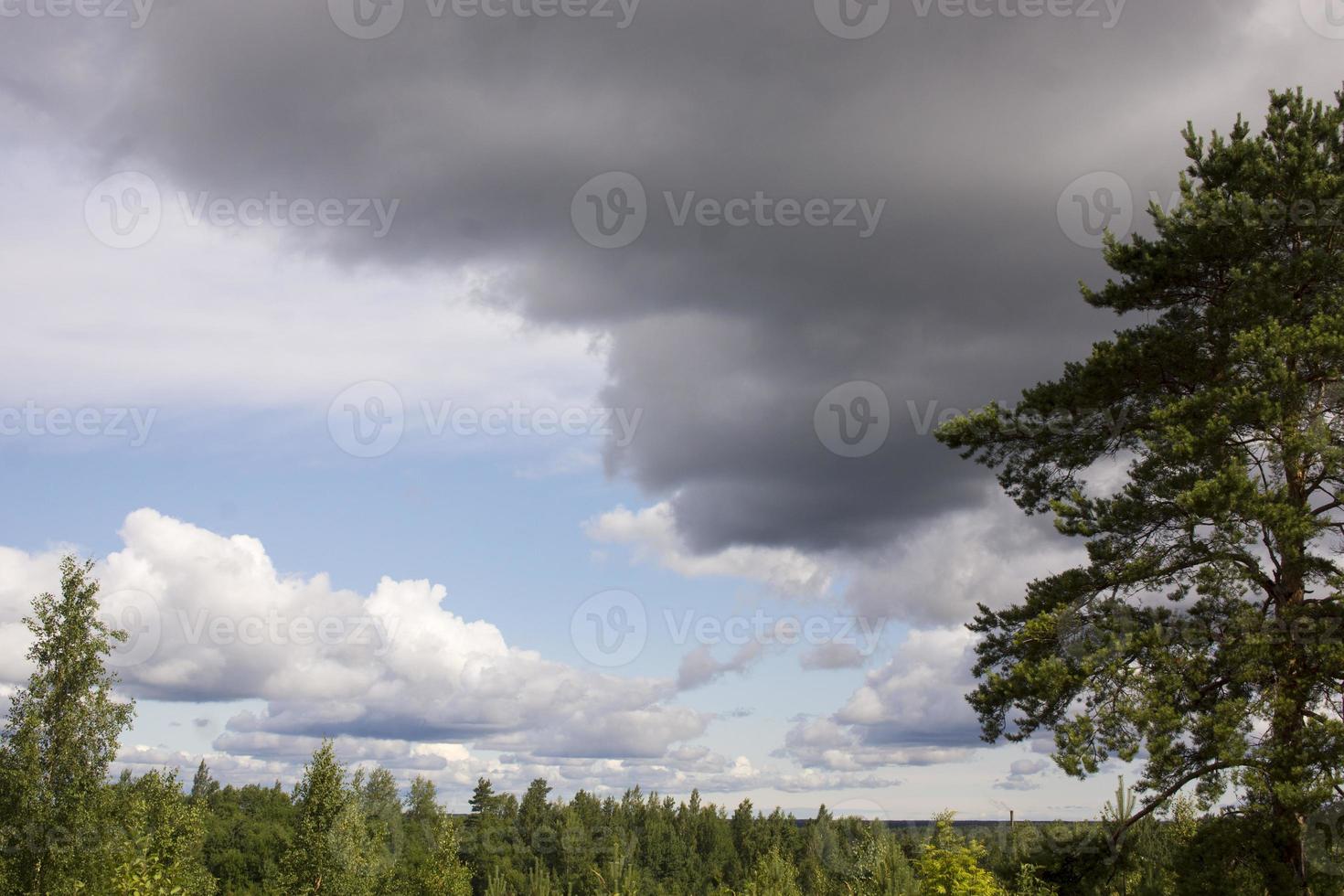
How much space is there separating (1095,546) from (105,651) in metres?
41.8

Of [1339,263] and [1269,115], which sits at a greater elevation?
[1269,115]

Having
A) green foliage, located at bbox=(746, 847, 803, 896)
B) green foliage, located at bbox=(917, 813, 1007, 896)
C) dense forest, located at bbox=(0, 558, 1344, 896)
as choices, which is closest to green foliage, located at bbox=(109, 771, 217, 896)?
dense forest, located at bbox=(0, 558, 1344, 896)

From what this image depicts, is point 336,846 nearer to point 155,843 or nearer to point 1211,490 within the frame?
point 155,843

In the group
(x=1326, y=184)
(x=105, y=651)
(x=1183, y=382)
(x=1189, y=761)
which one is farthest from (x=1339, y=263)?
(x=105, y=651)

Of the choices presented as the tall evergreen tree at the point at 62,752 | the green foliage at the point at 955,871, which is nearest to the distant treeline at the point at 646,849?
the green foliage at the point at 955,871

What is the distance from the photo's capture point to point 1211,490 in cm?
2012

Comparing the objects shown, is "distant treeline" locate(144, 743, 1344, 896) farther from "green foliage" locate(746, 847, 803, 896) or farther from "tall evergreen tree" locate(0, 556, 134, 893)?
"tall evergreen tree" locate(0, 556, 134, 893)

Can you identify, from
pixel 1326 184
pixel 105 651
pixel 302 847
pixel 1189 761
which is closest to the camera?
pixel 1189 761

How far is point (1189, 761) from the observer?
20.8 metres

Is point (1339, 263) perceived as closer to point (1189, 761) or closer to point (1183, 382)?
point (1183, 382)

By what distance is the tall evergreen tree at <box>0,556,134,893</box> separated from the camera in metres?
41.7

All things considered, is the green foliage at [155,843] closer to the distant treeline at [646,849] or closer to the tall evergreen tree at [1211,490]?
the distant treeline at [646,849]

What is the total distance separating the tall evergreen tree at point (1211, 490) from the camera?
66.9 feet

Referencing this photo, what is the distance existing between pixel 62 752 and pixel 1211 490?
44.8 m
